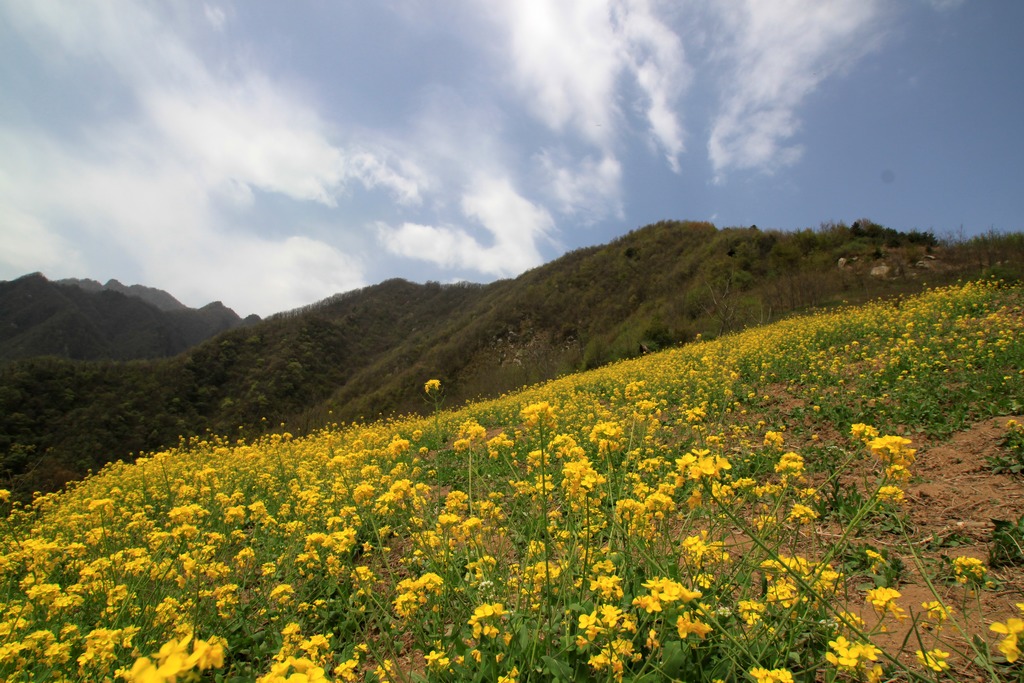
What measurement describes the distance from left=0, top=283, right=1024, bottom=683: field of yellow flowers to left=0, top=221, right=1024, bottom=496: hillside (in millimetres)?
8812

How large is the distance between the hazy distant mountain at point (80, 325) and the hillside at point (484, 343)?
20185mm

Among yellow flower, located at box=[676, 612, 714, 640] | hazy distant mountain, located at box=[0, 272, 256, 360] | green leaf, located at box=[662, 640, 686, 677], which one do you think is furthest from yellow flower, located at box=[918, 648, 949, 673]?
hazy distant mountain, located at box=[0, 272, 256, 360]

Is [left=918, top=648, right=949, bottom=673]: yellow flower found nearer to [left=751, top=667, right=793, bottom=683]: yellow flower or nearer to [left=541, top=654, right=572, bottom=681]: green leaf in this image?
[left=751, top=667, right=793, bottom=683]: yellow flower

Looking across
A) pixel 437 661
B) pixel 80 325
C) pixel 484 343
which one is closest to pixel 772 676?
pixel 437 661

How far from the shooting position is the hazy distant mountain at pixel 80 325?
57.7m

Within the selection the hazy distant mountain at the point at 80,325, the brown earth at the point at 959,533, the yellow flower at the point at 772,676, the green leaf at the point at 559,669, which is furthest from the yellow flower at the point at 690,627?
the hazy distant mountain at the point at 80,325

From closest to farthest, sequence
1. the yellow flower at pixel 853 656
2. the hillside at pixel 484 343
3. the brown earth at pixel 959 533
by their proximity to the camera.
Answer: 1. the yellow flower at pixel 853 656
2. the brown earth at pixel 959 533
3. the hillside at pixel 484 343

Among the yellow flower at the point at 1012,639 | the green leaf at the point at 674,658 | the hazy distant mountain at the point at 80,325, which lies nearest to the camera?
the yellow flower at the point at 1012,639

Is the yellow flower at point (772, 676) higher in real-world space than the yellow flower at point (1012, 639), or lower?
lower

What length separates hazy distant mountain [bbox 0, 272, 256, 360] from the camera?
189ft

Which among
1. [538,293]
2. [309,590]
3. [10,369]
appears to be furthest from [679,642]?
[538,293]

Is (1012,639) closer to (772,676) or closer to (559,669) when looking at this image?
(772,676)

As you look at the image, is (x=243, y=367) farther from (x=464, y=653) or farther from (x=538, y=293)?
(x=464, y=653)

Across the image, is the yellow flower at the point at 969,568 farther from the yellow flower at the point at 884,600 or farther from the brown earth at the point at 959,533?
the yellow flower at the point at 884,600
